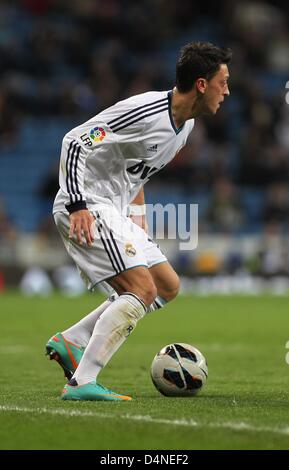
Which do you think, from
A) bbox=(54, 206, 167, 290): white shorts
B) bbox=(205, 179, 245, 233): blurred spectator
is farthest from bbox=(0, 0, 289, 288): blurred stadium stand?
bbox=(54, 206, 167, 290): white shorts

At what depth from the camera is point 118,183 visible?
22.6 ft

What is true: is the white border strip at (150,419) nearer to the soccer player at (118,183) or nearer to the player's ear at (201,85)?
the soccer player at (118,183)

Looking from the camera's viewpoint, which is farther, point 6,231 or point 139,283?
point 6,231

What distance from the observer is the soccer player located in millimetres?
6402

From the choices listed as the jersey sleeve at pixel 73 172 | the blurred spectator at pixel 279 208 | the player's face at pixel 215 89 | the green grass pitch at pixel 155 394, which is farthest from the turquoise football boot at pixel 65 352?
the blurred spectator at pixel 279 208

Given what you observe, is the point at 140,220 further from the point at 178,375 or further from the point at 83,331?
the point at 178,375

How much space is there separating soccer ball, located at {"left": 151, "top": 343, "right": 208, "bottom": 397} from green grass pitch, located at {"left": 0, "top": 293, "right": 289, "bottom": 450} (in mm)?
92

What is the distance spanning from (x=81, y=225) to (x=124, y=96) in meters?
17.7

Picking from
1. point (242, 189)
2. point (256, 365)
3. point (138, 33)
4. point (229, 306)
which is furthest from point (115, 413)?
point (138, 33)

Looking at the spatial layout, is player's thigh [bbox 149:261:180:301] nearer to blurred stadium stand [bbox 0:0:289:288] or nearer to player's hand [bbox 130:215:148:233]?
player's hand [bbox 130:215:148:233]

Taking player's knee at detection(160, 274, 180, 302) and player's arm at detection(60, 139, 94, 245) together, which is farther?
player's knee at detection(160, 274, 180, 302)

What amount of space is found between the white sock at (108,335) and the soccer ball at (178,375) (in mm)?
543

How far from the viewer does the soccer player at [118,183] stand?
21.0ft

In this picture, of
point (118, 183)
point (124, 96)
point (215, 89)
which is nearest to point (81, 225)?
point (118, 183)
